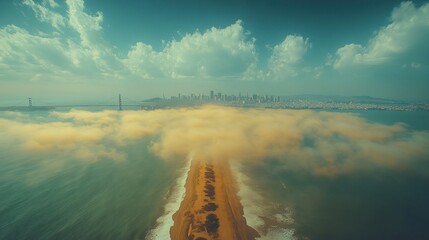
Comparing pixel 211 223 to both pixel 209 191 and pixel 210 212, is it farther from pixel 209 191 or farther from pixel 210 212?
pixel 209 191

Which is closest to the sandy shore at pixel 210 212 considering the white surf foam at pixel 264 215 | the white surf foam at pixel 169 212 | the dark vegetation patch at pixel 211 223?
the dark vegetation patch at pixel 211 223

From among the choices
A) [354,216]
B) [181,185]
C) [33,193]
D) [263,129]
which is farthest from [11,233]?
[263,129]

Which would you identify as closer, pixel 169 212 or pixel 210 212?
pixel 210 212

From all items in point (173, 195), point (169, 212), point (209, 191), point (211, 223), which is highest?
point (209, 191)

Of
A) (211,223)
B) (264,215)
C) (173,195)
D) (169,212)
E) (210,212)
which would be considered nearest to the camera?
(211,223)

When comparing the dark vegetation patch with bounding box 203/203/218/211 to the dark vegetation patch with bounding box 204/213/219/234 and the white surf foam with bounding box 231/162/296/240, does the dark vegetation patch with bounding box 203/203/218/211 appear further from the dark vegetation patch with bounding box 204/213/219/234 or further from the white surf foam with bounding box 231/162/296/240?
the white surf foam with bounding box 231/162/296/240

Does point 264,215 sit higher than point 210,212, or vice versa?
point 210,212

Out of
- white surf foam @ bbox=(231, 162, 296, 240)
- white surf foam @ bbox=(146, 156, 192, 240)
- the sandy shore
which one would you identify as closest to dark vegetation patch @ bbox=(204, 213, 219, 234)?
the sandy shore

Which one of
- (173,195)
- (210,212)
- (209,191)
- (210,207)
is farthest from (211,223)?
(173,195)
